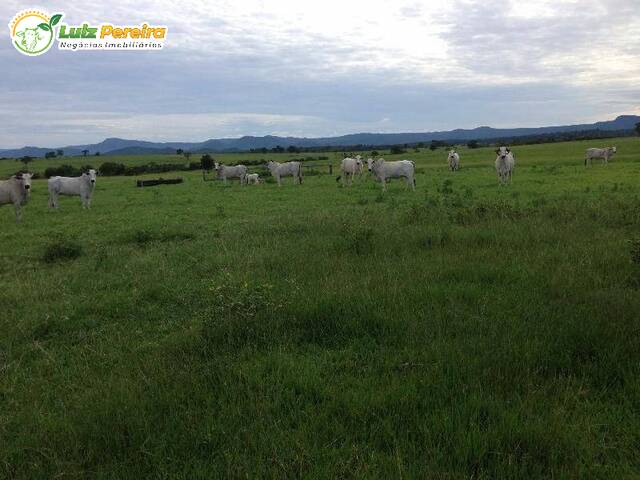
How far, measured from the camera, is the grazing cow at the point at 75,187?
2255 cm

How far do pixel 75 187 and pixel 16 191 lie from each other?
4.16 metres

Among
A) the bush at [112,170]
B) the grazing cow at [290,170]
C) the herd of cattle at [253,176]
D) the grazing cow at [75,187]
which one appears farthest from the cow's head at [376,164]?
the bush at [112,170]

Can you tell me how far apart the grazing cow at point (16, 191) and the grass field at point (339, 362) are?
37.5ft

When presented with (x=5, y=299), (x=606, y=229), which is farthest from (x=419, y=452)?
(x=606, y=229)

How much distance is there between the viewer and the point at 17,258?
11.4m

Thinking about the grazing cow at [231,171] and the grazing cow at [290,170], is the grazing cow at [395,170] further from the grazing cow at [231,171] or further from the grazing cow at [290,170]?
the grazing cow at [231,171]

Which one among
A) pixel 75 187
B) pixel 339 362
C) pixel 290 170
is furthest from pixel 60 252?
pixel 290 170

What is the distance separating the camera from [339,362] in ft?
14.8

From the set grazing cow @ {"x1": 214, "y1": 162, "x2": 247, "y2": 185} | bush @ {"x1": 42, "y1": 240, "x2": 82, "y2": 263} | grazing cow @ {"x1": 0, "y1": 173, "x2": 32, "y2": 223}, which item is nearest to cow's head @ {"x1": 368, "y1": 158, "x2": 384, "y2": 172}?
grazing cow @ {"x1": 214, "y1": 162, "x2": 247, "y2": 185}

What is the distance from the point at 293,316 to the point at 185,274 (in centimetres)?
Result: 377

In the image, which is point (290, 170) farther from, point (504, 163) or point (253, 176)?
point (504, 163)

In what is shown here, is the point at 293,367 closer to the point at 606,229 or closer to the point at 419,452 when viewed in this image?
A: the point at 419,452

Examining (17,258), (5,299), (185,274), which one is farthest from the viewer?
(17,258)

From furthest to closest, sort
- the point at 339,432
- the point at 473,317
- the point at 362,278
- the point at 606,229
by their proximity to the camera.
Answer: the point at 606,229
the point at 362,278
the point at 473,317
the point at 339,432
